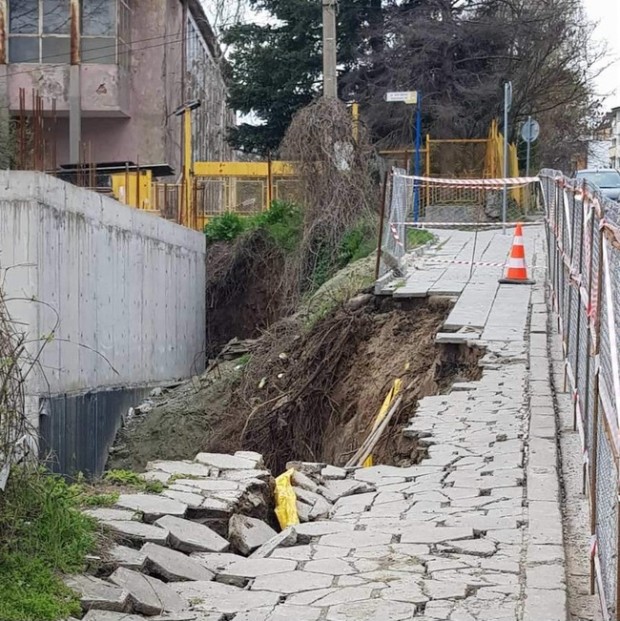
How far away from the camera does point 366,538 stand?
612 centimetres

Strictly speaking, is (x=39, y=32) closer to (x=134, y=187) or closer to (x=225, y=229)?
(x=134, y=187)

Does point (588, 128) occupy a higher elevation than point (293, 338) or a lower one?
higher

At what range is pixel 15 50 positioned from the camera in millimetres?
29641

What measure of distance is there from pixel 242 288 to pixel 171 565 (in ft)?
59.8

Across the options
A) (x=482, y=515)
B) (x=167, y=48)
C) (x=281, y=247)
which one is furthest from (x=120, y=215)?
(x=167, y=48)

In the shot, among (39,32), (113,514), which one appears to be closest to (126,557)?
(113,514)

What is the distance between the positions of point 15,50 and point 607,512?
27822 millimetres

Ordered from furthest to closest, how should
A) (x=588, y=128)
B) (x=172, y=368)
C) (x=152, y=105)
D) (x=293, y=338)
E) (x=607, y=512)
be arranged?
(x=588, y=128) < (x=152, y=105) < (x=172, y=368) < (x=293, y=338) < (x=607, y=512)

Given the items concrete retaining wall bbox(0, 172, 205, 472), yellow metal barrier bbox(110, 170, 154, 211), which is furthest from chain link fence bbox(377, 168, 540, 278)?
yellow metal barrier bbox(110, 170, 154, 211)

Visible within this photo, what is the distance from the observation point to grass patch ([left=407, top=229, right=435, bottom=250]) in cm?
1894

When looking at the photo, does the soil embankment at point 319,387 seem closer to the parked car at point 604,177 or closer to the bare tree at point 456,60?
the parked car at point 604,177

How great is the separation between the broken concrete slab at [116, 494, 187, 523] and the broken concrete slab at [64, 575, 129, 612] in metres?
1.14

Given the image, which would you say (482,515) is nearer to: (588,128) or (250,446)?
(250,446)

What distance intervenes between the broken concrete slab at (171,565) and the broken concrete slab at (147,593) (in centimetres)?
15
